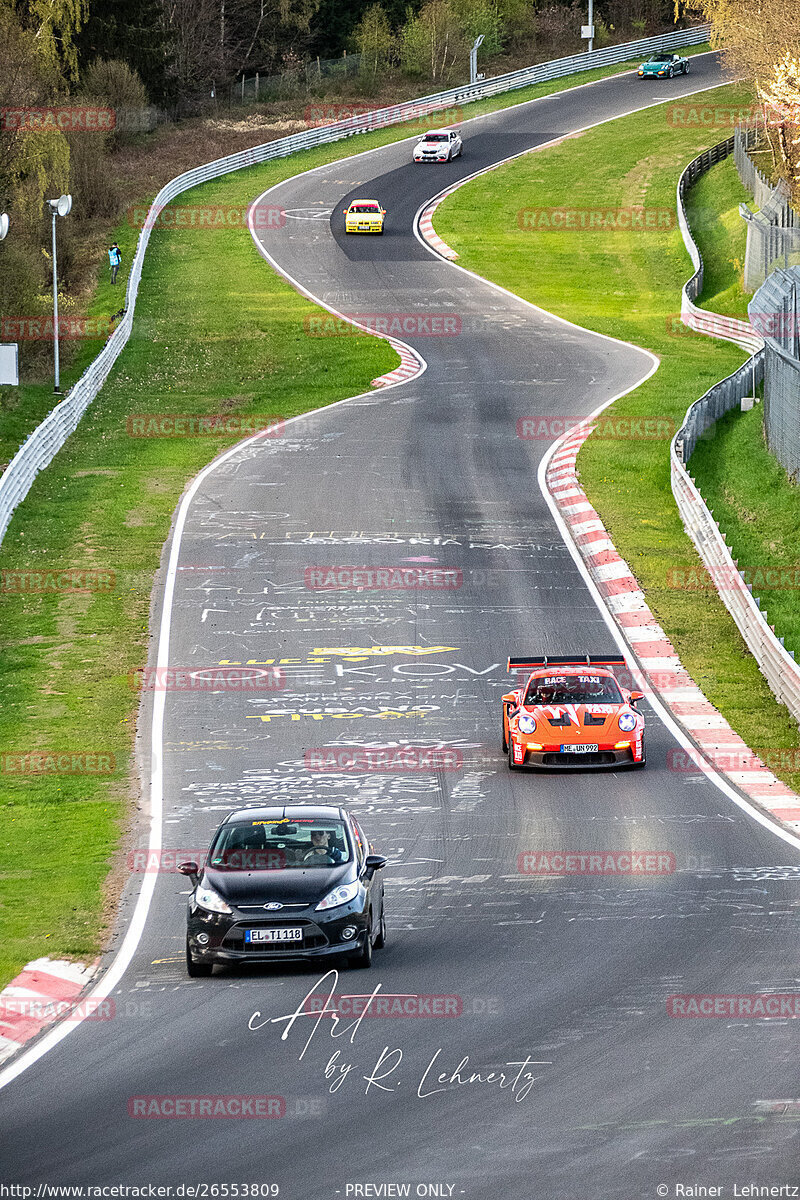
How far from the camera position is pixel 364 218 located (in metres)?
69.3

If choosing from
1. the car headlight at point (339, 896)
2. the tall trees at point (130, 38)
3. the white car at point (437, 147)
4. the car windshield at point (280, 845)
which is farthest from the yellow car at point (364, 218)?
the car headlight at point (339, 896)

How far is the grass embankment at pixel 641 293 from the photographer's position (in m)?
28.0

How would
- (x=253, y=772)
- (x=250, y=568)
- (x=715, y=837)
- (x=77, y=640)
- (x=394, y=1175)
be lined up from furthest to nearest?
(x=250, y=568) → (x=77, y=640) → (x=253, y=772) → (x=715, y=837) → (x=394, y=1175)

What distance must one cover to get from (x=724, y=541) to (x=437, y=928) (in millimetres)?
18628

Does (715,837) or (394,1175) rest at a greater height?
(394,1175)

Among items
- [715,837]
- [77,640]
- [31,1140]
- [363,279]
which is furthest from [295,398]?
[31,1140]

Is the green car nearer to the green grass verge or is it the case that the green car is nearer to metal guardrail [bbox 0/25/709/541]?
metal guardrail [bbox 0/25/709/541]

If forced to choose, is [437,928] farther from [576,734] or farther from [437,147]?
[437,147]

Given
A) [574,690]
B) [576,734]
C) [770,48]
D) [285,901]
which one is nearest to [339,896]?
[285,901]

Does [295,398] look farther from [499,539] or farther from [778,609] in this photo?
[778,609]

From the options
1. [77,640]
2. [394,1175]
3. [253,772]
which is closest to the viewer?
[394,1175]

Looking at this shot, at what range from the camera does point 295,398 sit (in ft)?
158

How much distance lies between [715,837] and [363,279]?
152ft

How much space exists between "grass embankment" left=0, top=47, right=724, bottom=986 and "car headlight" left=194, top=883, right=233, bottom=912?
1.63 metres
